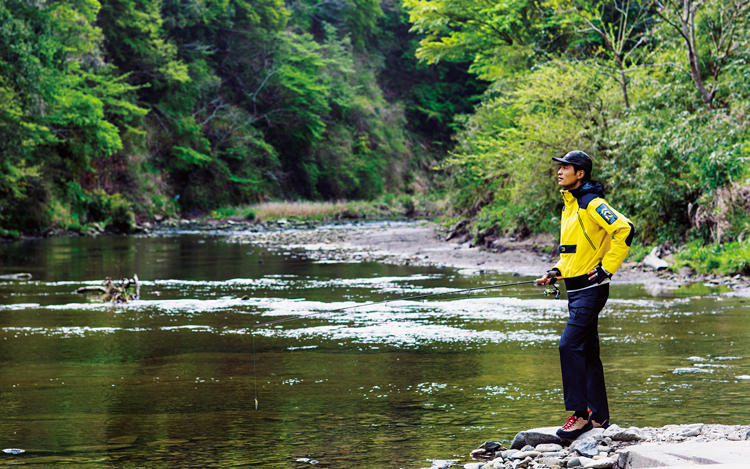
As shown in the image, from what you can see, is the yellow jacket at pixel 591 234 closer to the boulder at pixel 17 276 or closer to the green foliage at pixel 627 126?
the green foliage at pixel 627 126

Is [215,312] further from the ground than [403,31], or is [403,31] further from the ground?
[403,31]

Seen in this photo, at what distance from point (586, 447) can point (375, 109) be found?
6393 centimetres

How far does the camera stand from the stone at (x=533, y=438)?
5461 millimetres

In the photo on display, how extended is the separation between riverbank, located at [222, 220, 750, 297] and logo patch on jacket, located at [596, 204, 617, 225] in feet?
29.4

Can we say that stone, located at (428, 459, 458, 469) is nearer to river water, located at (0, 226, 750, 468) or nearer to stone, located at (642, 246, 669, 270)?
river water, located at (0, 226, 750, 468)

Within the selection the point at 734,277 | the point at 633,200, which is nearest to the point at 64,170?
the point at 633,200

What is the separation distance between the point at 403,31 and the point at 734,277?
66.6 m

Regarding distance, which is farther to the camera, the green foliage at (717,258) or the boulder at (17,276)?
the boulder at (17,276)

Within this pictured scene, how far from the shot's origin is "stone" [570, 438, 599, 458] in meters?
5.21

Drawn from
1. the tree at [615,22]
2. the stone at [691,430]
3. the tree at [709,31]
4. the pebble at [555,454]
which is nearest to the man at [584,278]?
the pebble at [555,454]

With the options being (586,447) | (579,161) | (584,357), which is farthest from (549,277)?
(586,447)

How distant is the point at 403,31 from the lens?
78.8 m

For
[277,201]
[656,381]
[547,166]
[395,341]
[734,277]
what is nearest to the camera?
[656,381]

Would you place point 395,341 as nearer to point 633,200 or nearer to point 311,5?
point 633,200
